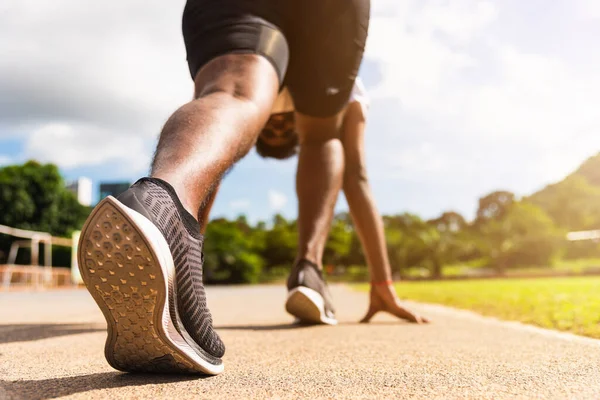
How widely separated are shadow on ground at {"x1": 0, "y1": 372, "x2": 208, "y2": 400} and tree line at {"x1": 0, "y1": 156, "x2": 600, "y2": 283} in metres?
32.5

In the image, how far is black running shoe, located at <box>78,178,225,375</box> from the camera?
2.49ft

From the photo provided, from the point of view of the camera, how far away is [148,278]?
0.77 metres

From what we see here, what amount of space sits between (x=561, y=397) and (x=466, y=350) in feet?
1.79

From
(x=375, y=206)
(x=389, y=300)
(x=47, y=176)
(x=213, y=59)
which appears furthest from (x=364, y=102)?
(x=47, y=176)

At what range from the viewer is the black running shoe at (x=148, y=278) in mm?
758

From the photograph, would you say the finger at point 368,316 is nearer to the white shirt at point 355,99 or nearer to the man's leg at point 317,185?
the man's leg at point 317,185

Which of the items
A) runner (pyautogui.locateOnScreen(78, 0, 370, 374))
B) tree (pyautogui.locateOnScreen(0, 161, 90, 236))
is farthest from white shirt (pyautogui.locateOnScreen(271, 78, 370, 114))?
tree (pyautogui.locateOnScreen(0, 161, 90, 236))

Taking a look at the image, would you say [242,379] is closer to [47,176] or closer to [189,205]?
[189,205]

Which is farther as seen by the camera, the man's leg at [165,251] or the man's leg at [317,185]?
the man's leg at [317,185]

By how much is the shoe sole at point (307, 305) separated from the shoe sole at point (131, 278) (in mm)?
1034

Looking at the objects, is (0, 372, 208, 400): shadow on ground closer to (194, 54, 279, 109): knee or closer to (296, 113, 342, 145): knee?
(194, 54, 279, 109): knee


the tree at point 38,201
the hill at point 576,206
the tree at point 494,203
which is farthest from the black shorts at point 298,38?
the tree at point 494,203

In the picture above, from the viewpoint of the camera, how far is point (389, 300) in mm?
2232

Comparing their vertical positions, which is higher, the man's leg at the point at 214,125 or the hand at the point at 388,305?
the man's leg at the point at 214,125
